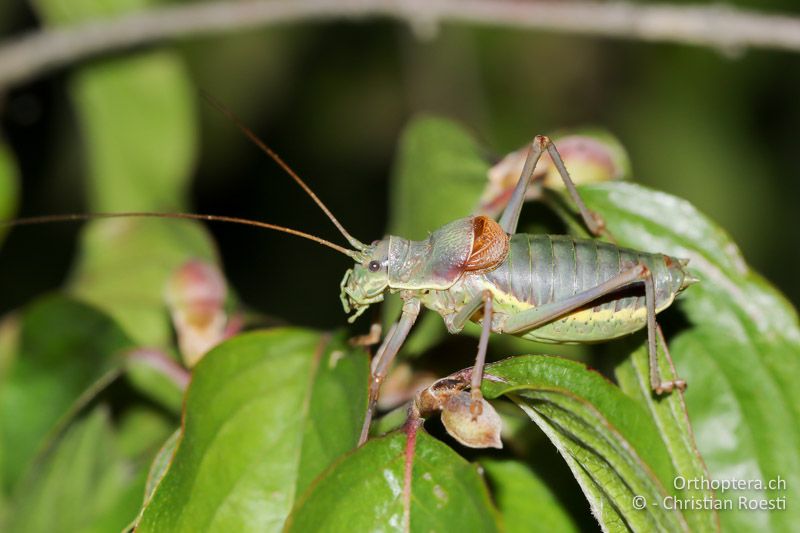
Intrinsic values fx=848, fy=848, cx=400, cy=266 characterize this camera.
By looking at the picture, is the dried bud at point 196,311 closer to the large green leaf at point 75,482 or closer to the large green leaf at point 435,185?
the large green leaf at point 75,482

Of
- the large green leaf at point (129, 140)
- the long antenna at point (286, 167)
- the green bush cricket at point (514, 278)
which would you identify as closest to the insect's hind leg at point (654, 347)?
the green bush cricket at point (514, 278)

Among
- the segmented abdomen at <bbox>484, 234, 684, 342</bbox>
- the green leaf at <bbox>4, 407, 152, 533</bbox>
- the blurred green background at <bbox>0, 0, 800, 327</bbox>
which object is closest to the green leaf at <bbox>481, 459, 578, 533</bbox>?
the segmented abdomen at <bbox>484, 234, 684, 342</bbox>

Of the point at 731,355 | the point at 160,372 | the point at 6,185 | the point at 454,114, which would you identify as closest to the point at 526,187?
the point at 731,355

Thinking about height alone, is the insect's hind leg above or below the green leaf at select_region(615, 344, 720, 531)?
above

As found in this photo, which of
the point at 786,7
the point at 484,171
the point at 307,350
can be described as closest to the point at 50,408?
the point at 307,350

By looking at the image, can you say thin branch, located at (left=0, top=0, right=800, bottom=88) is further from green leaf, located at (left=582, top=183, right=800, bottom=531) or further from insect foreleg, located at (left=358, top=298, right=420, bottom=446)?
insect foreleg, located at (left=358, top=298, right=420, bottom=446)

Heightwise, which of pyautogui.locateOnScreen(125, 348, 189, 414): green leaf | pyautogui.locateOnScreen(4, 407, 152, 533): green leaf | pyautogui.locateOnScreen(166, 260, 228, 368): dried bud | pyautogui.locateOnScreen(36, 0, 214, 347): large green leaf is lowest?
pyautogui.locateOnScreen(4, 407, 152, 533): green leaf
